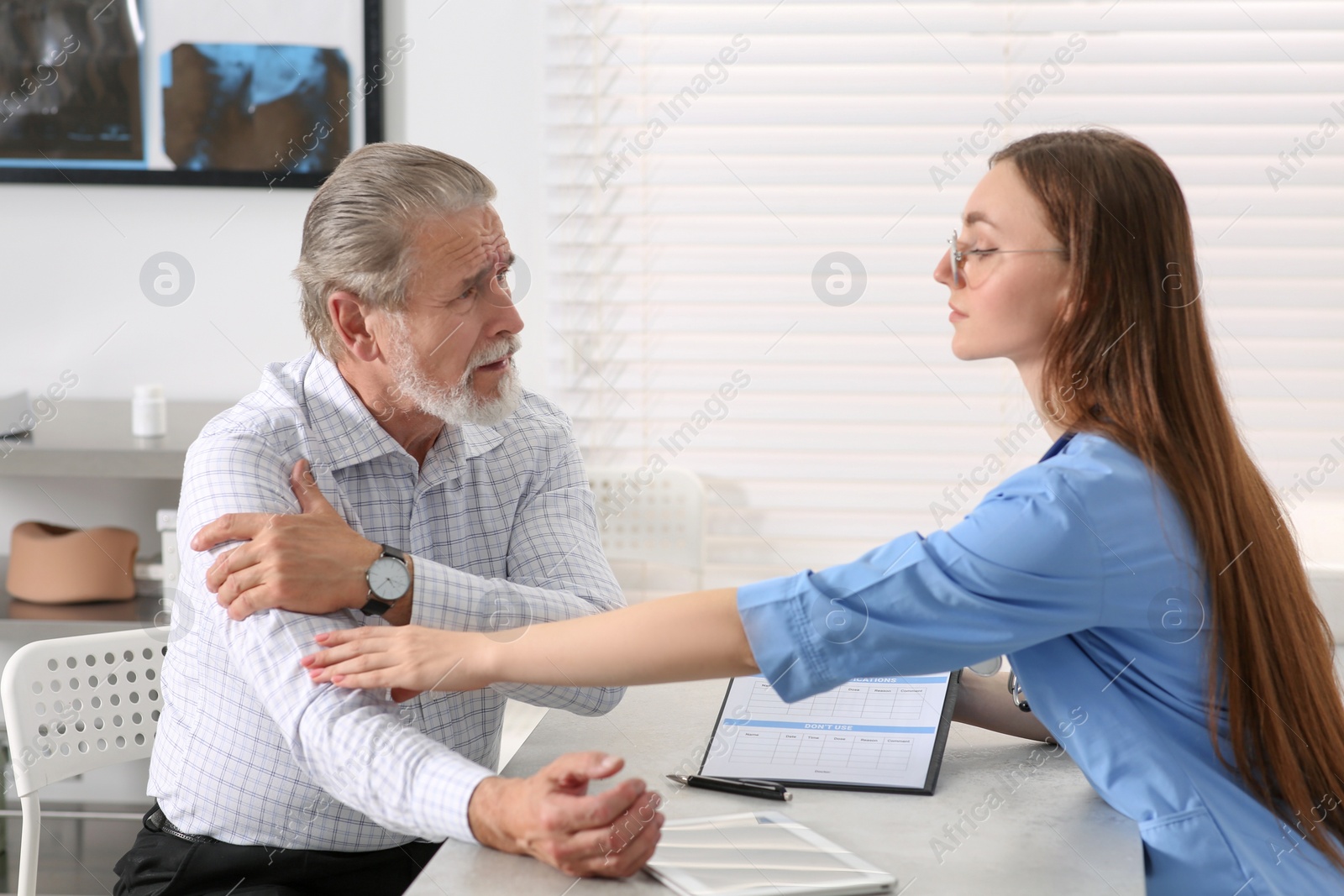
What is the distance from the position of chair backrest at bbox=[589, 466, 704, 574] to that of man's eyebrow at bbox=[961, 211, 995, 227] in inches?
55.7

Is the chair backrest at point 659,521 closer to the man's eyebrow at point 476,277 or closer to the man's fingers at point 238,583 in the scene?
the man's eyebrow at point 476,277

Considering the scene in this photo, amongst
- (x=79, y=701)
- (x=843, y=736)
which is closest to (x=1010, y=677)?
(x=843, y=736)

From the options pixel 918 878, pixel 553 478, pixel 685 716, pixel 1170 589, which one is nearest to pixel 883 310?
pixel 553 478

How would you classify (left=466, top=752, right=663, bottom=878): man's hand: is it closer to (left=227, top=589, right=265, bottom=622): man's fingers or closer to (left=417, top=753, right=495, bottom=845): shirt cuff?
(left=417, top=753, right=495, bottom=845): shirt cuff

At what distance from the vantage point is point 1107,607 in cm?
107

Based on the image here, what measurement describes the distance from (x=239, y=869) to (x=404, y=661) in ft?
1.29

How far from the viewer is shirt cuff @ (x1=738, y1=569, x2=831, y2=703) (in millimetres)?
1061

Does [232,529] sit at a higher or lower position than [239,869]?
higher

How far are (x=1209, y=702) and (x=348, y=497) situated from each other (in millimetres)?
963

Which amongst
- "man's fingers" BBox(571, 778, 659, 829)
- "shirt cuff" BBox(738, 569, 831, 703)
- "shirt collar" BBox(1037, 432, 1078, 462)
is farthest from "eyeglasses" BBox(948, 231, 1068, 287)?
"man's fingers" BBox(571, 778, 659, 829)

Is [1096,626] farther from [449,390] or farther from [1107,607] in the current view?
[449,390]

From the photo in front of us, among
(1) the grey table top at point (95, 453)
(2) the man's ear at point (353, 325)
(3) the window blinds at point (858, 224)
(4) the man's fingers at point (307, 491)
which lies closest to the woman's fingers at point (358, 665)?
(4) the man's fingers at point (307, 491)

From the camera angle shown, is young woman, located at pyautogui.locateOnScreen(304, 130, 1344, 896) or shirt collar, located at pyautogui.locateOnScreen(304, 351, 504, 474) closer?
young woman, located at pyautogui.locateOnScreen(304, 130, 1344, 896)

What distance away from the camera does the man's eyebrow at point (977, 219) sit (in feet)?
3.90
